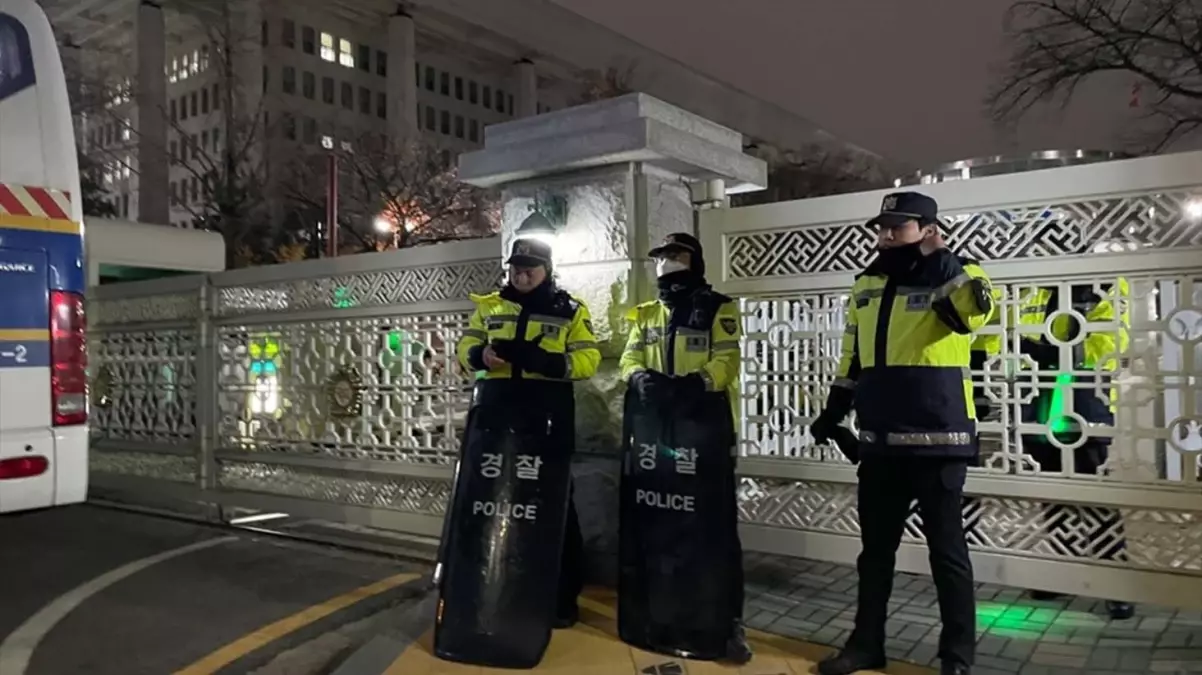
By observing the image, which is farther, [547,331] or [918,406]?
[547,331]

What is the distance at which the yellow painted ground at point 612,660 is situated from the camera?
3.85 metres

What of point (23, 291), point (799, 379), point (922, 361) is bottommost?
point (799, 379)

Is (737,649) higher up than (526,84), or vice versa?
(526,84)

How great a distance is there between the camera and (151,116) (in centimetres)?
3166

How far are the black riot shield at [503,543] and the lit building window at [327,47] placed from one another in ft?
168

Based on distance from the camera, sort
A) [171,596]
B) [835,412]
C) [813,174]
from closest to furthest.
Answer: [835,412]
[171,596]
[813,174]

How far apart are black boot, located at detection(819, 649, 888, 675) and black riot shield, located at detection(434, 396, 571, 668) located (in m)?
1.19

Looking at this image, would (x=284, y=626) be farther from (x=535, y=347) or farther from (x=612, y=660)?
(x=535, y=347)

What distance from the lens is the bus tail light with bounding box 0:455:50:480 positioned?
4.30 m

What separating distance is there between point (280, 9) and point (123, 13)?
33.9 ft

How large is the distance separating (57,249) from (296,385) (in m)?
2.53

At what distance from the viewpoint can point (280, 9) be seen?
43969 mm

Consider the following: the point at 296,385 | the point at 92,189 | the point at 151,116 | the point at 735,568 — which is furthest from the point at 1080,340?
the point at 151,116

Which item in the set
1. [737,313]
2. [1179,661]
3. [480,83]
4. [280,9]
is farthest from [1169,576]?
[480,83]
